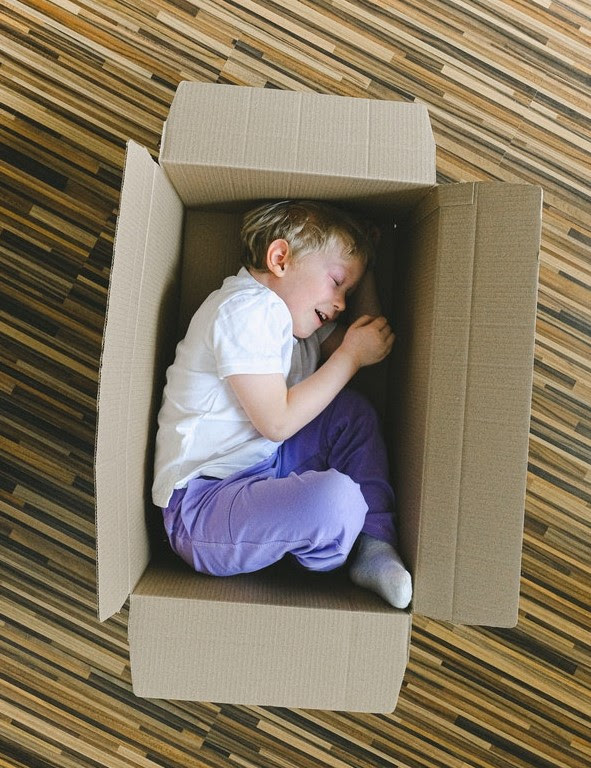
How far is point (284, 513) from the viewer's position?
64 centimetres

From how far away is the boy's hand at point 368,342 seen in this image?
0.75 metres

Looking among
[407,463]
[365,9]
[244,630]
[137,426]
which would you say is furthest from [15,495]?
[365,9]

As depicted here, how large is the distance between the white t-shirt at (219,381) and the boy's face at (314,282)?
0.02 metres

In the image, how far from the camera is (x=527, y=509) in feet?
3.04

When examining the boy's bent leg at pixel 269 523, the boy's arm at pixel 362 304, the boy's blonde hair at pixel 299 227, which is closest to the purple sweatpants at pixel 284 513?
the boy's bent leg at pixel 269 523

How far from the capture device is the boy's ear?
713 millimetres

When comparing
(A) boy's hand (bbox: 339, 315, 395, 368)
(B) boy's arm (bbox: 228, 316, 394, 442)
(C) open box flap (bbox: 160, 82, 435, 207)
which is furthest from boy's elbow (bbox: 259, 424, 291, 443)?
(C) open box flap (bbox: 160, 82, 435, 207)

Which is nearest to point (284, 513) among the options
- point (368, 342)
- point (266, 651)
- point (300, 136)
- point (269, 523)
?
point (269, 523)

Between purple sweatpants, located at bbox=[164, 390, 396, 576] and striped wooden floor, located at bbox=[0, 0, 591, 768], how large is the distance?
0.28 meters

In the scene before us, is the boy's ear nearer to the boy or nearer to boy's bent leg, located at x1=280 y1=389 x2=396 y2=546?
the boy

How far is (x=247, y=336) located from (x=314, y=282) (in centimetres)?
12

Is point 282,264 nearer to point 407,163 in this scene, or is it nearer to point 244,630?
point 407,163

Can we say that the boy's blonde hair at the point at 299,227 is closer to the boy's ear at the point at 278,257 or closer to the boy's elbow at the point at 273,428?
the boy's ear at the point at 278,257

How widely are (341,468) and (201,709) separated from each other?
44 centimetres
